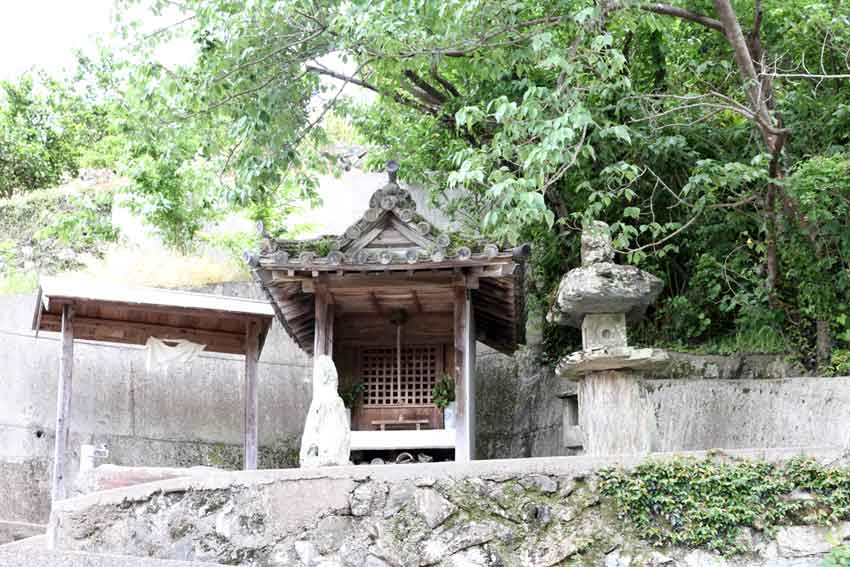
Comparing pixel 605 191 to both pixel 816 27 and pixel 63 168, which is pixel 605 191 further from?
pixel 63 168

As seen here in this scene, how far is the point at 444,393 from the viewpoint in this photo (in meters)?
12.6

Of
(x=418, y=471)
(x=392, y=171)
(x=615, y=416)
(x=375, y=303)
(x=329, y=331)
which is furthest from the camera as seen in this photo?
(x=375, y=303)

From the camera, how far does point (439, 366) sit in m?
13.2

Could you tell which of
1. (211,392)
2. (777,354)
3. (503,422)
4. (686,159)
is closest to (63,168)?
(211,392)

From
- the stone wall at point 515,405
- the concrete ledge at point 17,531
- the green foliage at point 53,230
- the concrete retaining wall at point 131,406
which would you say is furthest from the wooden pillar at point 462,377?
the green foliage at point 53,230

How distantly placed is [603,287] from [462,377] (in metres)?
2.38

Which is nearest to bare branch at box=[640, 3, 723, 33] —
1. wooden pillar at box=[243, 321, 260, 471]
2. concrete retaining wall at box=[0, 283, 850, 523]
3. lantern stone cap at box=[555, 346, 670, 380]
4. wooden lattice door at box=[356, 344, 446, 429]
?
lantern stone cap at box=[555, 346, 670, 380]

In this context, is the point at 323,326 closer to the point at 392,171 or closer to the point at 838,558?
the point at 392,171

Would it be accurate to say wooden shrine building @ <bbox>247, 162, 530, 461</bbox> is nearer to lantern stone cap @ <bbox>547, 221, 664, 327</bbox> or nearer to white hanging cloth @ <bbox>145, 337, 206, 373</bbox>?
lantern stone cap @ <bbox>547, 221, 664, 327</bbox>

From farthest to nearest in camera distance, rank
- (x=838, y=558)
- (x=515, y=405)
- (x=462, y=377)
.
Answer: (x=515, y=405)
(x=462, y=377)
(x=838, y=558)

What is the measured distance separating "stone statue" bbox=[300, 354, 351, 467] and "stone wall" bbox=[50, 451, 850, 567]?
48cm

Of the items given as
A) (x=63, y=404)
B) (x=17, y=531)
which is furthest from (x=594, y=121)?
(x=17, y=531)

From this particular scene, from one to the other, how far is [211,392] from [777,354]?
869cm

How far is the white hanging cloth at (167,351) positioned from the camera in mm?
14203
